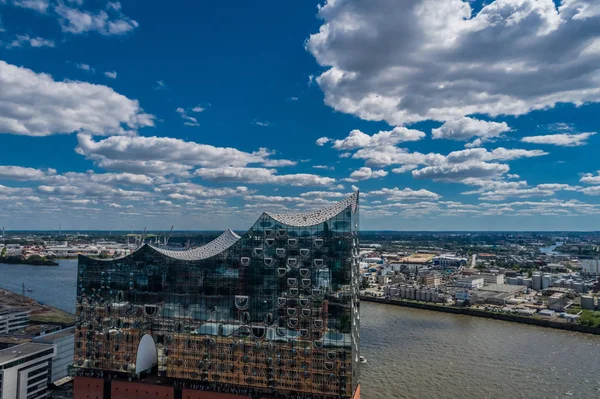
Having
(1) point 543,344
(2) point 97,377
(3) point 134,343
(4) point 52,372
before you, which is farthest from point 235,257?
(1) point 543,344

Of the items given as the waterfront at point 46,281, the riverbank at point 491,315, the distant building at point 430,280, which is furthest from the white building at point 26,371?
the distant building at point 430,280

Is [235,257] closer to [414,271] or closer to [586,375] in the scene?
[586,375]

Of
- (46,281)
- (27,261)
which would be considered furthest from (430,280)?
(27,261)

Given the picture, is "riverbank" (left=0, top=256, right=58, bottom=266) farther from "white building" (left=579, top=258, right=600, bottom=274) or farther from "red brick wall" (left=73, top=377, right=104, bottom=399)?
"white building" (left=579, top=258, right=600, bottom=274)

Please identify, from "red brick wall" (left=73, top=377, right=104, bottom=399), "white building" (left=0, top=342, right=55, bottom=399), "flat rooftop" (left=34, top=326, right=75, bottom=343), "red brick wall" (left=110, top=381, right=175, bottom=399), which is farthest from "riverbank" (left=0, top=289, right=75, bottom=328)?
"red brick wall" (left=110, top=381, right=175, bottom=399)

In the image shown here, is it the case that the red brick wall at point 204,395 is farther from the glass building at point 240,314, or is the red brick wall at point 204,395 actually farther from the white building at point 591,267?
the white building at point 591,267

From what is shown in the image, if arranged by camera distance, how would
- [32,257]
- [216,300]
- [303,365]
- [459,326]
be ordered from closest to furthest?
[303,365] < [216,300] < [459,326] < [32,257]
